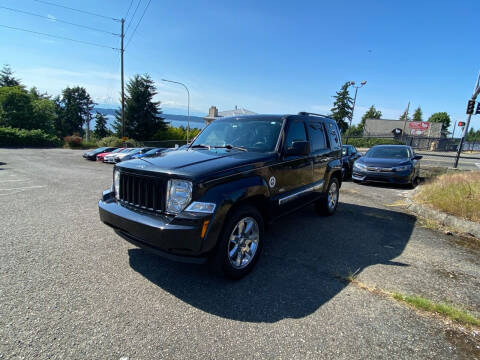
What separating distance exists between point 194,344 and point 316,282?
162 centimetres

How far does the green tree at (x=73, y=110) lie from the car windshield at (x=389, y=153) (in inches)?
2706

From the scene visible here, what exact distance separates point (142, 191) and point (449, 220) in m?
5.97

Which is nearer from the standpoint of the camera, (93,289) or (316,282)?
(93,289)

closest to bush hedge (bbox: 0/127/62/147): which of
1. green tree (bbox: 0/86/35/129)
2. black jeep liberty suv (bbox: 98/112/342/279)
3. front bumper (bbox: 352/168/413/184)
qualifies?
green tree (bbox: 0/86/35/129)

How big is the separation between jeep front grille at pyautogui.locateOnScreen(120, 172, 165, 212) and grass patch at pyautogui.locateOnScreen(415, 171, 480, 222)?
19.2 feet

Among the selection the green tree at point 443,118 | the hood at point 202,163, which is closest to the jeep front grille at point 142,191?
the hood at point 202,163

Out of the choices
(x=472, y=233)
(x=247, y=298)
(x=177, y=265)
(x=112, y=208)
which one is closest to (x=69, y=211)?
(x=112, y=208)

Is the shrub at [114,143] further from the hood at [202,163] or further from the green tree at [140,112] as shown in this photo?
the hood at [202,163]

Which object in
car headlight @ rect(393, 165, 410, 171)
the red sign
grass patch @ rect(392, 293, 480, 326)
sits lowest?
grass patch @ rect(392, 293, 480, 326)

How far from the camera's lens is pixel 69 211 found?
18.1ft

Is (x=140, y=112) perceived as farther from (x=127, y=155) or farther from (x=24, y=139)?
(x=127, y=155)

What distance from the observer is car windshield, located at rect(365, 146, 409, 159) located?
9934 millimetres

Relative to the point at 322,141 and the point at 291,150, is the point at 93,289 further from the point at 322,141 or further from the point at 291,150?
the point at 322,141

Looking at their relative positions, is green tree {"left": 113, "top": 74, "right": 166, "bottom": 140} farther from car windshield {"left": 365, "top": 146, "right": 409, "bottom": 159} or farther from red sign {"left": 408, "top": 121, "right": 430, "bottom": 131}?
red sign {"left": 408, "top": 121, "right": 430, "bottom": 131}
